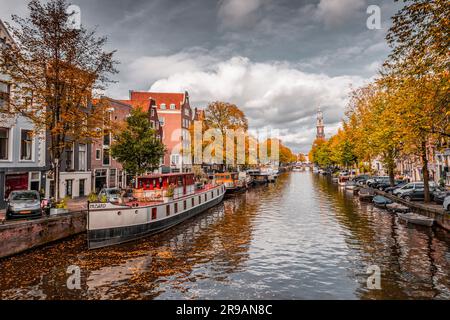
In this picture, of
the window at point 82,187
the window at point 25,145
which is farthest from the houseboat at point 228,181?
the window at point 25,145

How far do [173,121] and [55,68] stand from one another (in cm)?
5303

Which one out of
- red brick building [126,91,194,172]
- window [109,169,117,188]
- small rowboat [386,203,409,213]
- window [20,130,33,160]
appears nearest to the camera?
small rowboat [386,203,409,213]

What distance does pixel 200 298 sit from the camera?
496 inches

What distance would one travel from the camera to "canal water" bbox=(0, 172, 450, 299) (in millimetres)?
13055

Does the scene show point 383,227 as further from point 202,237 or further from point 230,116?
point 230,116

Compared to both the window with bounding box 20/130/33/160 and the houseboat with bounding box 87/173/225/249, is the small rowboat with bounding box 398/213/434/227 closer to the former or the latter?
the houseboat with bounding box 87/173/225/249

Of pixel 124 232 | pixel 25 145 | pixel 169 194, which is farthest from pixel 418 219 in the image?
pixel 25 145

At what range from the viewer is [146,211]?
2236 centimetres

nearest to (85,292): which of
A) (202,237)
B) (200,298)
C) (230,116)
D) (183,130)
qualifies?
(200,298)

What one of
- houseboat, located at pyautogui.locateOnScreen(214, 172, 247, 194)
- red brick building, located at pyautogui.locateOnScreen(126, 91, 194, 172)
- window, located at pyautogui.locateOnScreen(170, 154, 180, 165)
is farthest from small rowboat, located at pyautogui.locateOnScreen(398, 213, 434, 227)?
window, located at pyautogui.locateOnScreen(170, 154, 180, 165)

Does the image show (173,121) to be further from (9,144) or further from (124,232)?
(124,232)

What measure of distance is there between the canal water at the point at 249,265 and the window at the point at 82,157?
20.4m

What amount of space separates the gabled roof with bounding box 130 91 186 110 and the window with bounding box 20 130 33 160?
48.8 metres
